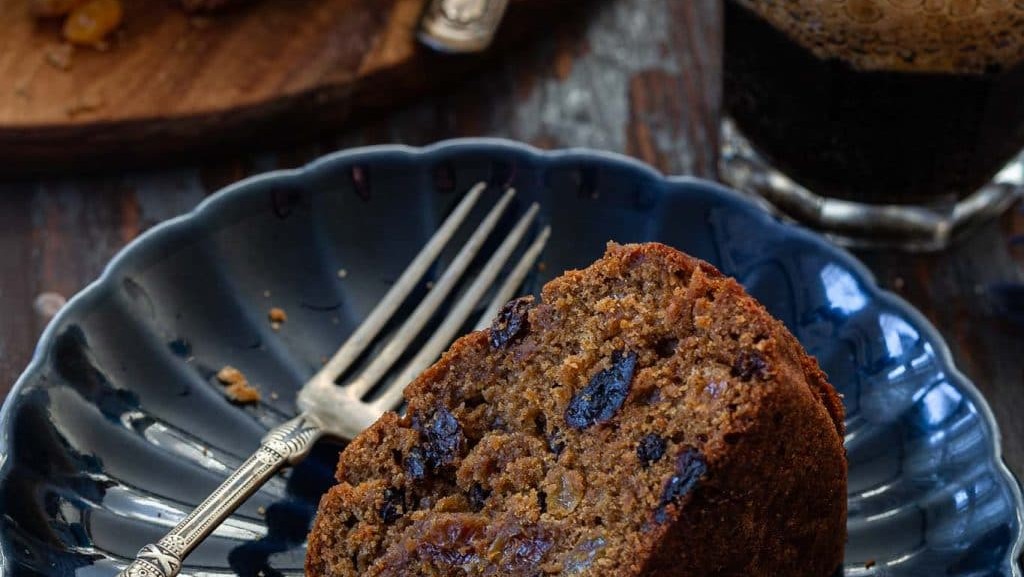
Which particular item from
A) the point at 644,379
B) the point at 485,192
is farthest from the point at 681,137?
the point at 644,379

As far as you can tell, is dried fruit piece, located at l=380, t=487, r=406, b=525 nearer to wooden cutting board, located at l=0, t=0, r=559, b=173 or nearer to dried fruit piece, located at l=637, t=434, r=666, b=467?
dried fruit piece, located at l=637, t=434, r=666, b=467

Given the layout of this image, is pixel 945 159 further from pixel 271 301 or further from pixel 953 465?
pixel 271 301

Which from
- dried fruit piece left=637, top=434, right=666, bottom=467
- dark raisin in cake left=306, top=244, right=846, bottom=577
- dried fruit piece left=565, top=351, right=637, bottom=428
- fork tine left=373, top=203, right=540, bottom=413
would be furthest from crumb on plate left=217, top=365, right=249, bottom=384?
dried fruit piece left=637, top=434, right=666, bottom=467

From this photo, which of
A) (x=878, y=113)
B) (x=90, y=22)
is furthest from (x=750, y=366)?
(x=90, y=22)

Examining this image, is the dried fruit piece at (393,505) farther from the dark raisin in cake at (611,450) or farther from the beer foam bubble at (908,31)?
the beer foam bubble at (908,31)

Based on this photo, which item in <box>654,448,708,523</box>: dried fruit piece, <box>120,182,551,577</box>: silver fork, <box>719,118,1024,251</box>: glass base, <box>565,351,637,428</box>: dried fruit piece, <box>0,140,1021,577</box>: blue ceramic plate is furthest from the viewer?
<box>719,118,1024,251</box>: glass base
